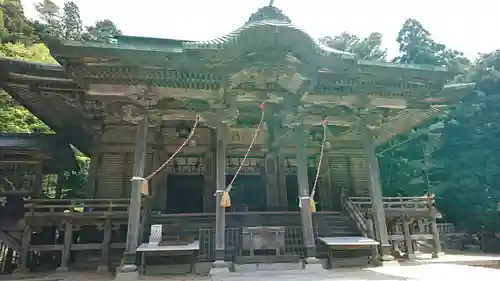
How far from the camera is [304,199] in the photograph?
896 centimetres

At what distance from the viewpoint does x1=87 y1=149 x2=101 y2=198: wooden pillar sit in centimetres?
→ 1195

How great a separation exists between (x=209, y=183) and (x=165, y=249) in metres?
4.89

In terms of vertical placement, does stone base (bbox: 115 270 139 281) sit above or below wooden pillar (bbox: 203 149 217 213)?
below

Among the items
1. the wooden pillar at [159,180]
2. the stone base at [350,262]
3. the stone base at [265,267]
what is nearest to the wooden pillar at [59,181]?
the wooden pillar at [159,180]

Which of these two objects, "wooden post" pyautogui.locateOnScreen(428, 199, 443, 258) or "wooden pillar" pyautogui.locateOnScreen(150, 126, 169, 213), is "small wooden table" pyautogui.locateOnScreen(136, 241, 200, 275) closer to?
"wooden pillar" pyautogui.locateOnScreen(150, 126, 169, 213)

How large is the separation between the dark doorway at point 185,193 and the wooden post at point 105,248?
129 inches

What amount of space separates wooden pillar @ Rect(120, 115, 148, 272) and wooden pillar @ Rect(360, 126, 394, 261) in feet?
22.2

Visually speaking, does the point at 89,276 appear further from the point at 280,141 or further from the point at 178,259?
the point at 280,141

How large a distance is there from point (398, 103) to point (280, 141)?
15.2ft

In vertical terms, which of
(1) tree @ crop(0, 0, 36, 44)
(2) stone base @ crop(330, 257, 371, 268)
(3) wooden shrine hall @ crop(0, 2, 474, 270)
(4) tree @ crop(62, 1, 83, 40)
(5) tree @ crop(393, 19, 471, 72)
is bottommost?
(2) stone base @ crop(330, 257, 371, 268)

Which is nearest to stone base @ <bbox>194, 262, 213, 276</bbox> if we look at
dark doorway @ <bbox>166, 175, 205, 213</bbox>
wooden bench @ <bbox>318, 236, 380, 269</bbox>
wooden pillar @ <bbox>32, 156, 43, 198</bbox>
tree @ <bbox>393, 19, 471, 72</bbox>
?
wooden bench @ <bbox>318, 236, 380, 269</bbox>

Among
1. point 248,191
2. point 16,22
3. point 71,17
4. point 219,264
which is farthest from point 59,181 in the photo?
point 71,17

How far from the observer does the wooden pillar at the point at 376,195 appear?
9.23m

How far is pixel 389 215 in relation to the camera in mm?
11141
